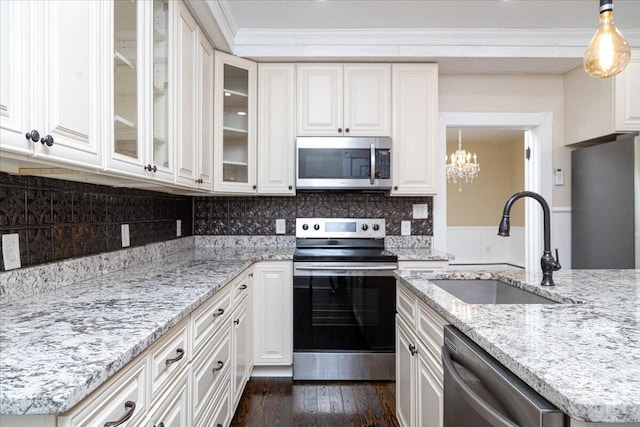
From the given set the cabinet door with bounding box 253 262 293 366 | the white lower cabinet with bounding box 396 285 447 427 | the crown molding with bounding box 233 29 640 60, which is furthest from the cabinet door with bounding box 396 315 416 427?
the crown molding with bounding box 233 29 640 60

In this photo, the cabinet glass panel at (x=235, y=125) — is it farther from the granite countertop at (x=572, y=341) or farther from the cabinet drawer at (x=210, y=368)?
the granite countertop at (x=572, y=341)

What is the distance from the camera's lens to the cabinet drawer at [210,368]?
145cm

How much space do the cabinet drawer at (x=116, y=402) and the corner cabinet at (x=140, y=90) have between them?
2.29 feet

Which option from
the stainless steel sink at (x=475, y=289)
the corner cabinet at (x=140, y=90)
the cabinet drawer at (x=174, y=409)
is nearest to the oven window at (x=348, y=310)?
the stainless steel sink at (x=475, y=289)

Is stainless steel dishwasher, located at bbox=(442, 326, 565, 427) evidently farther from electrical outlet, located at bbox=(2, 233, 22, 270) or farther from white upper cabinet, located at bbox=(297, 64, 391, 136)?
white upper cabinet, located at bbox=(297, 64, 391, 136)

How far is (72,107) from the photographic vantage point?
1099mm

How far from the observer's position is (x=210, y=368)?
163 cm

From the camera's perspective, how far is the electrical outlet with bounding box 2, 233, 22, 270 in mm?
1258

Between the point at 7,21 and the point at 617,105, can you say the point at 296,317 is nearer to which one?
the point at 7,21

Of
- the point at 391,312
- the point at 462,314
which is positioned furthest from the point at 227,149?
the point at 462,314

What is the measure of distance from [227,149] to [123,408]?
7.17 feet

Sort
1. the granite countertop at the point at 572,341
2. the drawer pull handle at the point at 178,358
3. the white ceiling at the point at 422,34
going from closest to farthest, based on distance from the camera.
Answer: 1. the granite countertop at the point at 572,341
2. the drawer pull handle at the point at 178,358
3. the white ceiling at the point at 422,34

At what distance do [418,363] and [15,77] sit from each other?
1597 millimetres

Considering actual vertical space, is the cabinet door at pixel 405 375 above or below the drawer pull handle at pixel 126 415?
below
